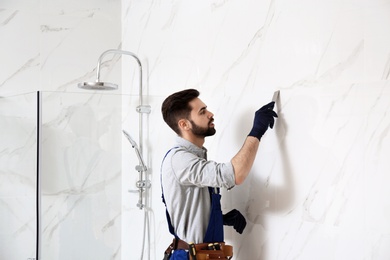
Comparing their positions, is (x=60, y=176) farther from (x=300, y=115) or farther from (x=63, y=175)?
(x=300, y=115)

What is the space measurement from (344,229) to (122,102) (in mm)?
1237

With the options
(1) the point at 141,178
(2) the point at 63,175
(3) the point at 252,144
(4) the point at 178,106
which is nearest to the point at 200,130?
(4) the point at 178,106

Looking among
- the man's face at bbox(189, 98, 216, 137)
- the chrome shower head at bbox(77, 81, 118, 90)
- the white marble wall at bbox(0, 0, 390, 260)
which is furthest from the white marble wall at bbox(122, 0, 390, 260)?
the chrome shower head at bbox(77, 81, 118, 90)

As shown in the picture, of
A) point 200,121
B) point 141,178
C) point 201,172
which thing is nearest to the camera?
point 201,172

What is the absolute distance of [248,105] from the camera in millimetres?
2279

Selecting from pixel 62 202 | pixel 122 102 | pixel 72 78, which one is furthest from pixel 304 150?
pixel 72 78

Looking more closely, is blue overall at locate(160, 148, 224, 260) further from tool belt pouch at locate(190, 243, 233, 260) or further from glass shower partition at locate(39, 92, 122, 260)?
glass shower partition at locate(39, 92, 122, 260)

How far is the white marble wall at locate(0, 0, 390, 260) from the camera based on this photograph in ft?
5.95

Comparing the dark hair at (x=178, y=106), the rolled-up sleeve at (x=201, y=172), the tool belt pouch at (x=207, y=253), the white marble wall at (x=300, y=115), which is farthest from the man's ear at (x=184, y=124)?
the tool belt pouch at (x=207, y=253)

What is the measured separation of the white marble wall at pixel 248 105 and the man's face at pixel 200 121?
7.7 inches

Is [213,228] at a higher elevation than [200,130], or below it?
below

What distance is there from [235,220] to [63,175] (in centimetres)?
83

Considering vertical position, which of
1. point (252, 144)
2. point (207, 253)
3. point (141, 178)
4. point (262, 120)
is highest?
point (262, 120)

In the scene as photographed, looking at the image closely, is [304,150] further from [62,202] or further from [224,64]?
[62,202]
